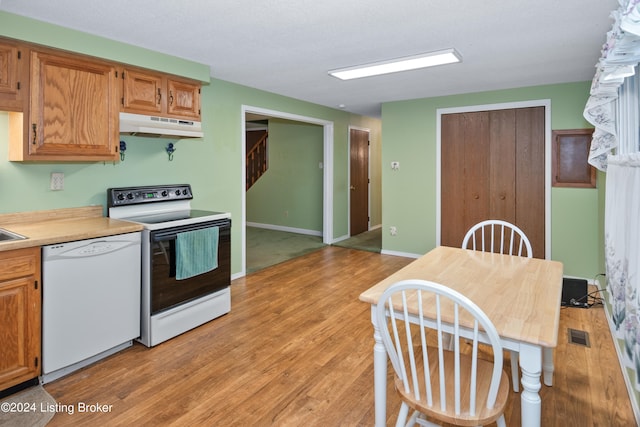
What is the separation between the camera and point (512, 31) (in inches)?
107

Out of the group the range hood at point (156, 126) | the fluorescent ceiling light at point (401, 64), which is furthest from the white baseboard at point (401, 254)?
the range hood at point (156, 126)

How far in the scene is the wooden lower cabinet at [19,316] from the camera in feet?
6.89

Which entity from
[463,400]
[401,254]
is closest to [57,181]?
[463,400]

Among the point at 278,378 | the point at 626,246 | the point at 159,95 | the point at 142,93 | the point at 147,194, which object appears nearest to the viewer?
the point at 626,246

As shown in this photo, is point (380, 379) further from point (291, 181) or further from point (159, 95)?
point (291, 181)

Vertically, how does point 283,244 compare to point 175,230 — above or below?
below

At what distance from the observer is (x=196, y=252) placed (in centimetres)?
299

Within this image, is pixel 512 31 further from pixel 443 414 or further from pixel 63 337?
pixel 63 337

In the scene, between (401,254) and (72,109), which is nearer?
(72,109)

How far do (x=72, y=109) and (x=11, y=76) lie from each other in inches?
14.6

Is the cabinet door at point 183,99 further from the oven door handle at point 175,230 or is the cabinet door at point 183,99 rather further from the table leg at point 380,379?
the table leg at point 380,379

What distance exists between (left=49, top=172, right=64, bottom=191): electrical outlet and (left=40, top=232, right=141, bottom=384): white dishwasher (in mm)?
749

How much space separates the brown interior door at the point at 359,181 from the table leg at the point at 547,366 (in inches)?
189

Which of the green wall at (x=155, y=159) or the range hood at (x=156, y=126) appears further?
the range hood at (x=156, y=126)
